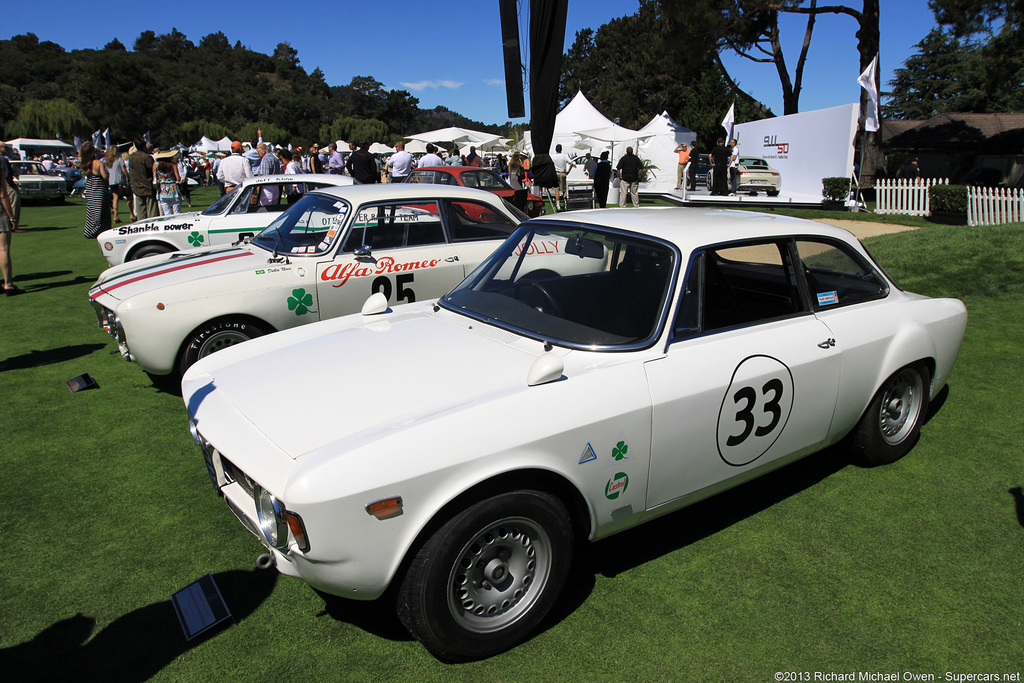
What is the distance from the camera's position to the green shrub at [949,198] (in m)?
13.6

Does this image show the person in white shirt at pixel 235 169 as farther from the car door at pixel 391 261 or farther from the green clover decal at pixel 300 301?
the green clover decal at pixel 300 301

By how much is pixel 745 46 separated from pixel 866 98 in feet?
43.9

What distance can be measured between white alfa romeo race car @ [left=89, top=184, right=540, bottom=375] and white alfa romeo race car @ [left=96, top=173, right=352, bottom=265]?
8.10ft

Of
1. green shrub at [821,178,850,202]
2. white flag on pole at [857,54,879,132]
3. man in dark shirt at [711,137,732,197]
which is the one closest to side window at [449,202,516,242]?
white flag on pole at [857,54,879,132]

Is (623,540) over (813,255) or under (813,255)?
under

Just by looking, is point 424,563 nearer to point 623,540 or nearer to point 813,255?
point 623,540

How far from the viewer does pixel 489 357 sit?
2854 millimetres

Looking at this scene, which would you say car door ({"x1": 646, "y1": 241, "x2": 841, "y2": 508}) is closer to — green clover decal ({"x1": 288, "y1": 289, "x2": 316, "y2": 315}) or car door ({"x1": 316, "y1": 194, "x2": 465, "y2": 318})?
car door ({"x1": 316, "y1": 194, "x2": 465, "y2": 318})

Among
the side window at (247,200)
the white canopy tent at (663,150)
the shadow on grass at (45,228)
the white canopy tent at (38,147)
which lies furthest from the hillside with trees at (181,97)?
the side window at (247,200)

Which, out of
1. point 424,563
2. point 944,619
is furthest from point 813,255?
point 424,563

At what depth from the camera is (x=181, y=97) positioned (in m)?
97.5

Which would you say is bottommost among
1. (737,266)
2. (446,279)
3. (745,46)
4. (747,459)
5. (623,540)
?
(623,540)

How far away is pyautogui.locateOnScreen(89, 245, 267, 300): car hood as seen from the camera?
499cm

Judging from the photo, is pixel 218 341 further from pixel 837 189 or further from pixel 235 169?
pixel 837 189
